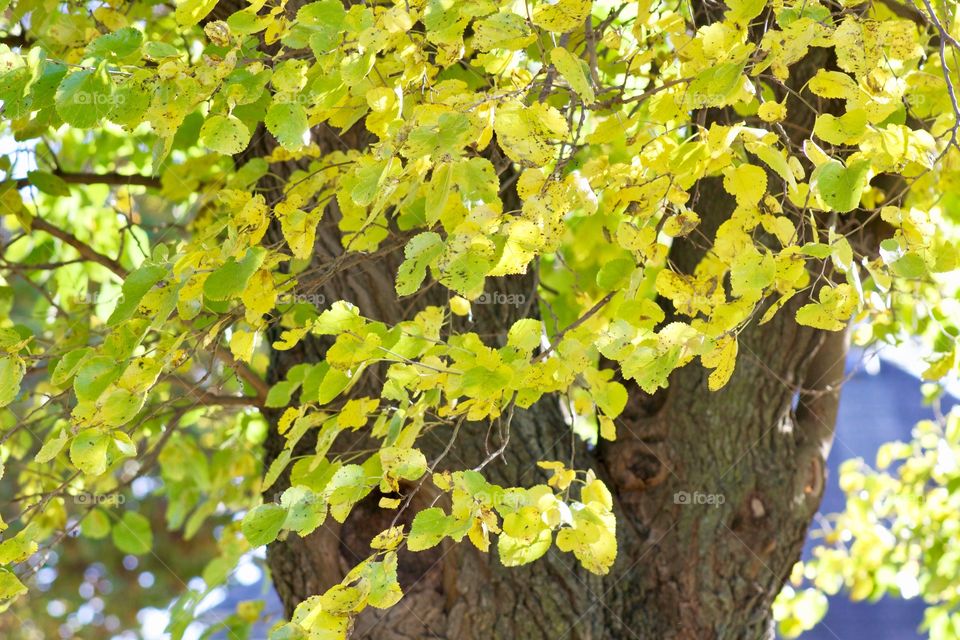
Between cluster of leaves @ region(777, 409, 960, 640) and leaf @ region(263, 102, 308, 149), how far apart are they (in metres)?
2.46

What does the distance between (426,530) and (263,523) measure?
0.71 feet

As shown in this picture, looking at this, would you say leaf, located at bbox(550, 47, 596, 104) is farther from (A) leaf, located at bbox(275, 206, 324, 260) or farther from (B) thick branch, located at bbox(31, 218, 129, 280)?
(B) thick branch, located at bbox(31, 218, 129, 280)

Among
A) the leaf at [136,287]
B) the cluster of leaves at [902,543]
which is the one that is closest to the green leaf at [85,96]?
the leaf at [136,287]

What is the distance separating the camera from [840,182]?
1.29m

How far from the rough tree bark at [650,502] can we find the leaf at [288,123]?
2.86ft

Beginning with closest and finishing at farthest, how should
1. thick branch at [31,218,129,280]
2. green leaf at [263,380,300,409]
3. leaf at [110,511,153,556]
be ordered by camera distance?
green leaf at [263,380,300,409] → thick branch at [31,218,129,280] → leaf at [110,511,153,556]

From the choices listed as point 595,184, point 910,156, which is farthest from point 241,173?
point 910,156

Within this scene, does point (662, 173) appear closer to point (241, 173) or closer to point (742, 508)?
point (241, 173)

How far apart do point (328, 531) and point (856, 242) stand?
1.46 meters

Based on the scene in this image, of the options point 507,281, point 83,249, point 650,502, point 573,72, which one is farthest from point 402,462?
point 83,249

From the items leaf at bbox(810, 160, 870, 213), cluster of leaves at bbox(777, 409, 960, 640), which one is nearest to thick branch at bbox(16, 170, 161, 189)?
leaf at bbox(810, 160, 870, 213)

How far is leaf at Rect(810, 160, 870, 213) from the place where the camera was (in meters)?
1.27

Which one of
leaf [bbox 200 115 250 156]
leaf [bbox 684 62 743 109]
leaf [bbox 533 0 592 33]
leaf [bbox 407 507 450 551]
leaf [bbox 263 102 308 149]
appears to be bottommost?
leaf [bbox 407 507 450 551]

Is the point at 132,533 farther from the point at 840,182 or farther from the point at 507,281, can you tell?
the point at 840,182
